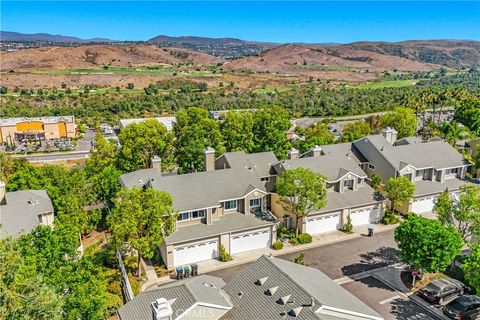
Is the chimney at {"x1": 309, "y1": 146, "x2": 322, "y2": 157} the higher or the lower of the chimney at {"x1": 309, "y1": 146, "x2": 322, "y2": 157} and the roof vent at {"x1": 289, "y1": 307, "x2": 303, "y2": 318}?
the higher

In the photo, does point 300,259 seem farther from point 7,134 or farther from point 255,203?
point 7,134

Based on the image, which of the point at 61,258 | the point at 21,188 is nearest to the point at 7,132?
the point at 21,188

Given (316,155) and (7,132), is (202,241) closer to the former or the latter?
(316,155)

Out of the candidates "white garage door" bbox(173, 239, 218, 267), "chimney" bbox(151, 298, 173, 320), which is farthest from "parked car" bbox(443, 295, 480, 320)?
"chimney" bbox(151, 298, 173, 320)

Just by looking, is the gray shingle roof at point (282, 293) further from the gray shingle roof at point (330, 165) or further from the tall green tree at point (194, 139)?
the tall green tree at point (194, 139)

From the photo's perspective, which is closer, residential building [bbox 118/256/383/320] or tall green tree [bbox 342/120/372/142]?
residential building [bbox 118/256/383/320]

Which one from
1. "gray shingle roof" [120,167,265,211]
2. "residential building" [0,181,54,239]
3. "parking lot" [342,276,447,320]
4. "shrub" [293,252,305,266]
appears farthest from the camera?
"gray shingle roof" [120,167,265,211]

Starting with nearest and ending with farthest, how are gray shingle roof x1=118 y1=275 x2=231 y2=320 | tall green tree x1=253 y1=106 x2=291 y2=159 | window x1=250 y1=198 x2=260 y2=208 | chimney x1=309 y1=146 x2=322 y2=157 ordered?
gray shingle roof x1=118 y1=275 x2=231 y2=320 < window x1=250 y1=198 x2=260 y2=208 < chimney x1=309 y1=146 x2=322 y2=157 < tall green tree x1=253 y1=106 x2=291 y2=159

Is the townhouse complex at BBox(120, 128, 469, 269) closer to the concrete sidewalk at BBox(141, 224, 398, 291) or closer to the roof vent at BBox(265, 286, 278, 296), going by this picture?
the concrete sidewalk at BBox(141, 224, 398, 291)

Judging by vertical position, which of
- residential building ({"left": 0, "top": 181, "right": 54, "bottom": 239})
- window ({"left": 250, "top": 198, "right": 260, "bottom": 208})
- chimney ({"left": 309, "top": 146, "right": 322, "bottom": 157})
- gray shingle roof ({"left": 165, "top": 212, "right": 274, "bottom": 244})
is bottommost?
gray shingle roof ({"left": 165, "top": 212, "right": 274, "bottom": 244})
